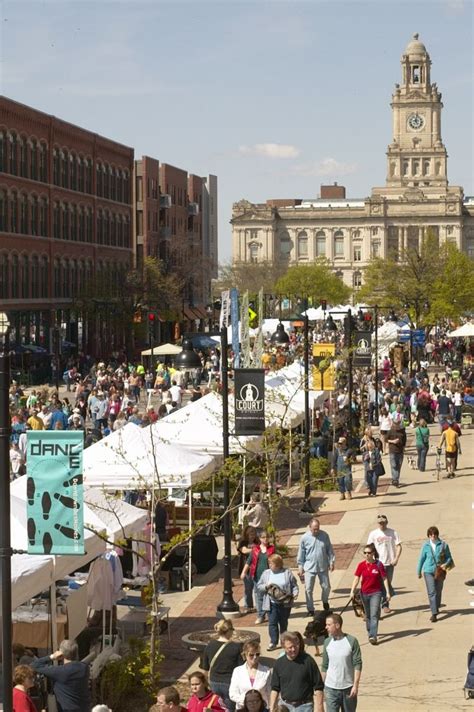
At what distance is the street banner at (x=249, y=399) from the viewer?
21500 mm

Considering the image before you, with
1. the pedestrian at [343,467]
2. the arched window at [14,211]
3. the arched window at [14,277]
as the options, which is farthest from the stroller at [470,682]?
the arched window at [14,211]

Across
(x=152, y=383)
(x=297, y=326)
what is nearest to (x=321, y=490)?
(x=152, y=383)

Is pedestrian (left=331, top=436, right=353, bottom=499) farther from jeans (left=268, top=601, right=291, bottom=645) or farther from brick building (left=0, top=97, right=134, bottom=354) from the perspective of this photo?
brick building (left=0, top=97, right=134, bottom=354)

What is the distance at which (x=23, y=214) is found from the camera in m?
67.4

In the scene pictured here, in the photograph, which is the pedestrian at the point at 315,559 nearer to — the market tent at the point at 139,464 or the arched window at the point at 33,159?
the market tent at the point at 139,464

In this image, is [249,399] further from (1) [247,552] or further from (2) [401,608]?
(2) [401,608]

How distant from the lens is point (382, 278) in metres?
85.6

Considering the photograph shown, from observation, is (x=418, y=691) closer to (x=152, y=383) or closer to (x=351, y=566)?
(x=351, y=566)

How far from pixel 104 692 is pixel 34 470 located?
3.14 metres

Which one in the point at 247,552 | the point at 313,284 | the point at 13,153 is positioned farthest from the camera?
the point at 313,284

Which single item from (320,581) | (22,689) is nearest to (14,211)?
(320,581)

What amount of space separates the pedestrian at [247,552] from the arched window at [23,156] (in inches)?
1915

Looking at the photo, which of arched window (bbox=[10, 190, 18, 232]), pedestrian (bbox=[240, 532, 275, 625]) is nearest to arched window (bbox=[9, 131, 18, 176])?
arched window (bbox=[10, 190, 18, 232])

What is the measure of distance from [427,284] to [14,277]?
86.8ft
